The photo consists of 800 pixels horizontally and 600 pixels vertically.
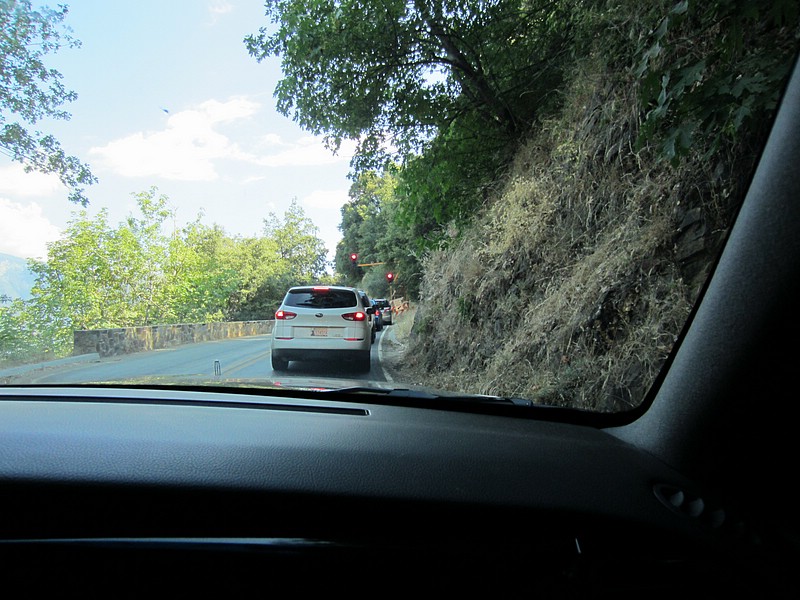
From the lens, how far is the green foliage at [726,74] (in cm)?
321

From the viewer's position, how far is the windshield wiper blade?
9.12 feet

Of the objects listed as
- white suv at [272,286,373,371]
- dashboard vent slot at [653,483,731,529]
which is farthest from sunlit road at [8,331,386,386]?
dashboard vent slot at [653,483,731,529]

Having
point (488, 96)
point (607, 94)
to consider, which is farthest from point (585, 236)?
point (488, 96)

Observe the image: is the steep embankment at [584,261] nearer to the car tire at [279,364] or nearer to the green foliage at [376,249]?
the car tire at [279,364]

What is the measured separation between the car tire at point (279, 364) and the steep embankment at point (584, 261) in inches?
98.1

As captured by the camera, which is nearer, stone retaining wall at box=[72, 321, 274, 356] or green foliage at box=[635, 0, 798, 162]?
green foliage at box=[635, 0, 798, 162]

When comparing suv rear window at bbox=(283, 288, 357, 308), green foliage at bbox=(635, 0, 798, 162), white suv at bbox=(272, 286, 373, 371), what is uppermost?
green foliage at bbox=(635, 0, 798, 162)

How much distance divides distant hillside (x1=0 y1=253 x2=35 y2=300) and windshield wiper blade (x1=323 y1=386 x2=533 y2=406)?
9.48 ft

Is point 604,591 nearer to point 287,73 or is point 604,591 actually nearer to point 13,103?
point 13,103

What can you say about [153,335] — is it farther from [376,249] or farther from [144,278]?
[376,249]

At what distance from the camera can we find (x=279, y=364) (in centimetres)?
877

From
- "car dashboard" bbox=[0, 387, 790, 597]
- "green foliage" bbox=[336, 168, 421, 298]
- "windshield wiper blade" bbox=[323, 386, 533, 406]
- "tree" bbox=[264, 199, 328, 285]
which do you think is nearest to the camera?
"car dashboard" bbox=[0, 387, 790, 597]

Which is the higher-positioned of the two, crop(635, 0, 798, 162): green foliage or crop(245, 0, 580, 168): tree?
crop(245, 0, 580, 168): tree

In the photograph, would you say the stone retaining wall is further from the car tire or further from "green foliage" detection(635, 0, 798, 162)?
"green foliage" detection(635, 0, 798, 162)
